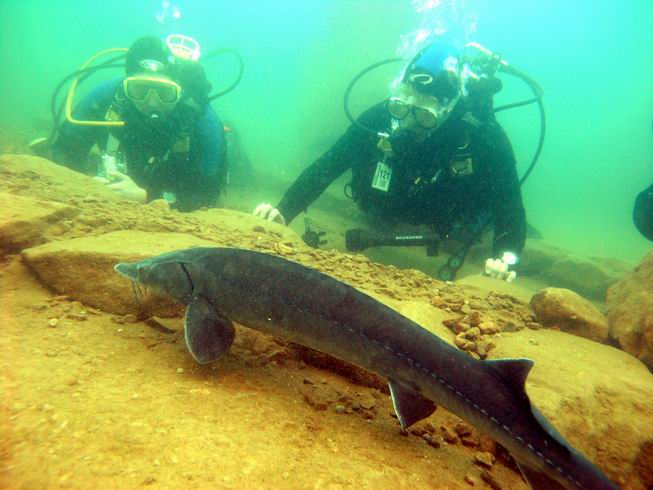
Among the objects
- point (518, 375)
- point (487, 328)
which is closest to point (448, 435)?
point (518, 375)

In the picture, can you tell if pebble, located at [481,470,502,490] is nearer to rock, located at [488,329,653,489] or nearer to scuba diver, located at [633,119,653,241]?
rock, located at [488,329,653,489]

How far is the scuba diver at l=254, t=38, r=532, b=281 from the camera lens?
667cm

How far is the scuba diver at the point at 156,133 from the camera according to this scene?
762 cm

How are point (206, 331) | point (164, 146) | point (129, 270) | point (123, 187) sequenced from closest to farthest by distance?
1. point (206, 331)
2. point (129, 270)
3. point (123, 187)
4. point (164, 146)

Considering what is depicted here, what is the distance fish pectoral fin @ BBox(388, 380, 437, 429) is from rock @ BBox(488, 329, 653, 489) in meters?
0.96

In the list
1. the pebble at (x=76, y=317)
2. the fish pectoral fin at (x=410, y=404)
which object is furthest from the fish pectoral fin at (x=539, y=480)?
the pebble at (x=76, y=317)

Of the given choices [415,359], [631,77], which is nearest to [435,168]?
[415,359]

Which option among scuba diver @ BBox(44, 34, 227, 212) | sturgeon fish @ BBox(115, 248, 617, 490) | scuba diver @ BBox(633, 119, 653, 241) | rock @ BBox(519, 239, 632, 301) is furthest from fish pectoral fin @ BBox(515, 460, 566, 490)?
rock @ BBox(519, 239, 632, 301)

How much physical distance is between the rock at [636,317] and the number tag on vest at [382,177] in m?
4.12

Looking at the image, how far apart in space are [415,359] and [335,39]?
116ft

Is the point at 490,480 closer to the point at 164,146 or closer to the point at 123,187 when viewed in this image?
the point at 123,187

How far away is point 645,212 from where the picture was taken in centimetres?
542

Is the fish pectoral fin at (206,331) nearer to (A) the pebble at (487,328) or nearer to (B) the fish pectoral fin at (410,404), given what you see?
(B) the fish pectoral fin at (410,404)

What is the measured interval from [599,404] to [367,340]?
1965 millimetres
